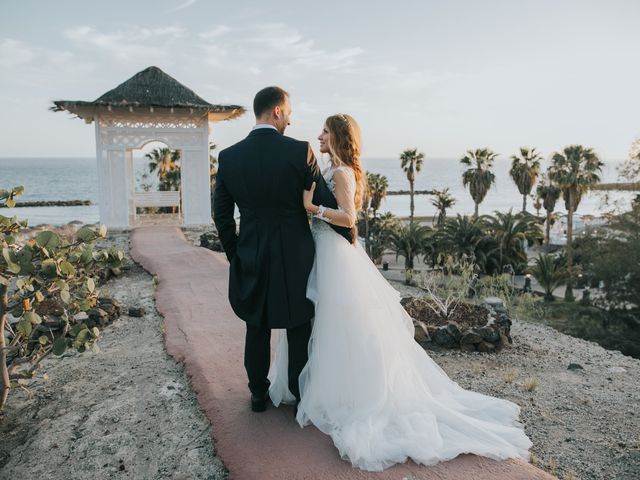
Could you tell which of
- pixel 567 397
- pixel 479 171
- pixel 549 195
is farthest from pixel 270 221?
pixel 549 195

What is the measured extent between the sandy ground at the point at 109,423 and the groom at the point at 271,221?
36.5 inches

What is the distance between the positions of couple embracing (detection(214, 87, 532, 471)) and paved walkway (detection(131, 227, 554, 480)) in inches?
4.1

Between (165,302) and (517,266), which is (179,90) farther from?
(517,266)

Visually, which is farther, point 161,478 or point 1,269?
point 1,269

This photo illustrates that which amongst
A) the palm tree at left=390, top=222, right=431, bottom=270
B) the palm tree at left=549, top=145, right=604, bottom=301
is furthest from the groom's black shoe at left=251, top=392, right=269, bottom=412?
the palm tree at left=549, top=145, right=604, bottom=301

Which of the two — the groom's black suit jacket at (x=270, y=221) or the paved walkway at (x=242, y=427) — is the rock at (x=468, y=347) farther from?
the groom's black suit jacket at (x=270, y=221)

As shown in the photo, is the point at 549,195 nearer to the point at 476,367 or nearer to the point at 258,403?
the point at 476,367

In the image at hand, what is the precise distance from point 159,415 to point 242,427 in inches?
36.7

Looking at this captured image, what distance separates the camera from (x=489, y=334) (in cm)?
758

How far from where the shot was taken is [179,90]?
17.5m

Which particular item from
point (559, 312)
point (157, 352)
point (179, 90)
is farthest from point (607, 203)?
point (157, 352)

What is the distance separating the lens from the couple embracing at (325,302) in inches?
126

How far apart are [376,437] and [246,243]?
56.9 inches

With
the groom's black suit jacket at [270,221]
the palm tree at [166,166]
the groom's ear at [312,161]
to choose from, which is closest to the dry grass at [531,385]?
the groom's black suit jacket at [270,221]
